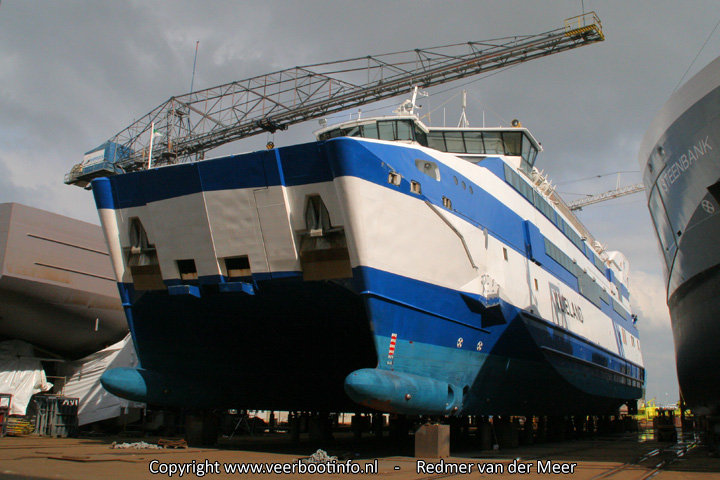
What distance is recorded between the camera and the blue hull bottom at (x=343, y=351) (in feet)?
34.9

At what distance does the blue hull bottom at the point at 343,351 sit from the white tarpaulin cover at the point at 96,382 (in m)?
8.05

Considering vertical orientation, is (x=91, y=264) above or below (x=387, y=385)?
above

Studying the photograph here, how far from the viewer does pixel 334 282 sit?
11141 mm

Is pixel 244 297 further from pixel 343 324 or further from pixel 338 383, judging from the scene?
pixel 338 383

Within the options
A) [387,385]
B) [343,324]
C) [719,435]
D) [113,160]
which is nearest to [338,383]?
[343,324]

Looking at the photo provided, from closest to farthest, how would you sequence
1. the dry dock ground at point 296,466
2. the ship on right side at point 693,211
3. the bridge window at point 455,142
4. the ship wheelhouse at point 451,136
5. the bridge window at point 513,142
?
the dry dock ground at point 296,466, the ship on right side at point 693,211, the ship wheelhouse at point 451,136, the bridge window at point 455,142, the bridge window at point 513,142

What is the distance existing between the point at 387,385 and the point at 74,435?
49.2ft

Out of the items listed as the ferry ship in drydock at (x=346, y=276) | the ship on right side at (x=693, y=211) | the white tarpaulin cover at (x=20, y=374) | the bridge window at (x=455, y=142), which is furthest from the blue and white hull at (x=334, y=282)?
the white tarpaulin cover at (x=20, y=374)

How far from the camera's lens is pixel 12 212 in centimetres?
1780

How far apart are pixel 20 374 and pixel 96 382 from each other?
265 centimetres

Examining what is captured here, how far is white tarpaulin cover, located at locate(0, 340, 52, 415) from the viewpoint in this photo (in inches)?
750

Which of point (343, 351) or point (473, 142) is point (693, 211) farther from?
point (343, 351)

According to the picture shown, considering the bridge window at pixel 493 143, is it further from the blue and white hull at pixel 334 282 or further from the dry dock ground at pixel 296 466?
the dry dock ground at pixel 296 466

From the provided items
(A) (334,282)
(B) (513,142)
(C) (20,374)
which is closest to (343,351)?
(A) (334,282)
